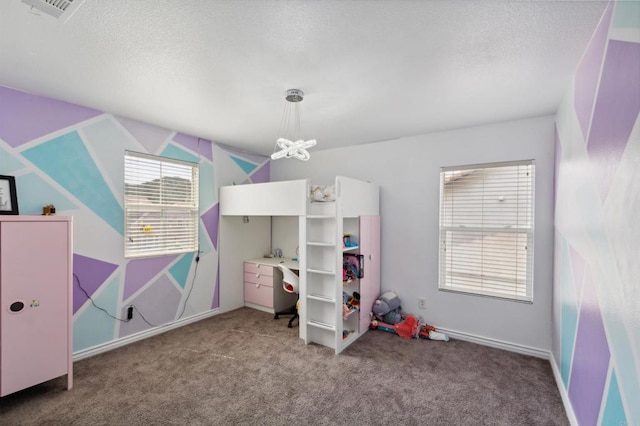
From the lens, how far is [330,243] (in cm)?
315

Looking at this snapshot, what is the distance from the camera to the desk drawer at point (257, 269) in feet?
14.1

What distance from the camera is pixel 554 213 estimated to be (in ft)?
9.42

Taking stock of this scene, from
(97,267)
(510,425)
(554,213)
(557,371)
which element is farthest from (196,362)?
(554,213)

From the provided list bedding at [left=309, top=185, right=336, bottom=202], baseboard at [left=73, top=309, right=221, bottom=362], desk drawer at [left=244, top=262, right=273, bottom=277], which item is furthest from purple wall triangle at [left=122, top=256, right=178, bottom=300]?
bedding at [left=309, top=185, right=336, bottom=202]

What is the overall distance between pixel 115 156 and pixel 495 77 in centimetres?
368

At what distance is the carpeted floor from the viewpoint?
2082mm

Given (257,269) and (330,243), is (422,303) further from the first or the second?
(257,269)

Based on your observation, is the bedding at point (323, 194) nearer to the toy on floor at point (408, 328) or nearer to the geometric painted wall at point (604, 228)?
the toy on floor at point (408, 328)

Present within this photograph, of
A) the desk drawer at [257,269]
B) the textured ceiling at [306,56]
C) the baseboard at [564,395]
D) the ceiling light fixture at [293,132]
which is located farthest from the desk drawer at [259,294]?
the baseboard at [564,395]

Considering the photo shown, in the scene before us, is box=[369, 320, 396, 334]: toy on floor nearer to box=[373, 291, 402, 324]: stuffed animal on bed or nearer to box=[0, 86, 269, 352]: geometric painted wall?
box=[373, 291, 402, 324]: stuffed animal on bed

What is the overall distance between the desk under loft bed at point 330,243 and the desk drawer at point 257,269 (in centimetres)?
91

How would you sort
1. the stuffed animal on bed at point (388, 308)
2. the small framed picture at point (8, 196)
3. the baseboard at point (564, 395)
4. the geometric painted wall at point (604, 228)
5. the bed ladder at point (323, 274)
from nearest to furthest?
the geometric painted wall at point (604, 228)
the baseboard at point (564, 395)
the small framed picture at point (8, 196)
the bed ladder at point (323, 274)
the stuffed animal on bed at point (388, 308)

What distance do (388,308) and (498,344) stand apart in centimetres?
121

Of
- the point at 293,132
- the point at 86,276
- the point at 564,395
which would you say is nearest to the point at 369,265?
the point at 293,132
